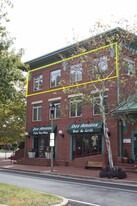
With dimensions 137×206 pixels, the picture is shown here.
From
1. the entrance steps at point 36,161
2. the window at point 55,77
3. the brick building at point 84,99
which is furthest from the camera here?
the window at point 55,77

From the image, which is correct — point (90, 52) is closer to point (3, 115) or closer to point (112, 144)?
point (112, 144)

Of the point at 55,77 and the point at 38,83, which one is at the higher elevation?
the point at 55,77

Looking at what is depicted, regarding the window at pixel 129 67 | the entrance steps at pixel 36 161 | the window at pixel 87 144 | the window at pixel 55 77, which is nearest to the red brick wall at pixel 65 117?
the window at pixel 55 77

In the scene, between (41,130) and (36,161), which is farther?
(41,130)

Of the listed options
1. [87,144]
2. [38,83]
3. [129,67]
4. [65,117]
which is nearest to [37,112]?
[38,83]

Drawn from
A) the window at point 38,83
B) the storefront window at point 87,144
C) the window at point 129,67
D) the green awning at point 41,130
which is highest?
the window at point 38,83

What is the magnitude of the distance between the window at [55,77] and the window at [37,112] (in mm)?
2917

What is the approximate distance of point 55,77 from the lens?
31.0 meters

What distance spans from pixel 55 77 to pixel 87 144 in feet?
27.2

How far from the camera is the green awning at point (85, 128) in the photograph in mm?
24734

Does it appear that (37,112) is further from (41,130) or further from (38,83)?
(38,83)

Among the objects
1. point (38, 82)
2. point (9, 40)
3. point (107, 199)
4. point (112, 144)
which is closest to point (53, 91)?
point (38, 82)

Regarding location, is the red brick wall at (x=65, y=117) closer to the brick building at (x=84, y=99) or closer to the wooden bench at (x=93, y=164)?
the brick building at (x=84, y=99)

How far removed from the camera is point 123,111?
21.4 metres
